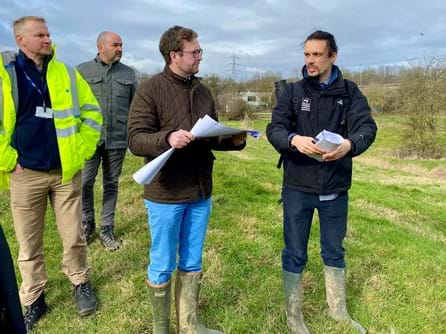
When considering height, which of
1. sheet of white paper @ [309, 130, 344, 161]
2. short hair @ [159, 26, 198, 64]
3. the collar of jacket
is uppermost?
short hair @ [159, 26, 198, 64]

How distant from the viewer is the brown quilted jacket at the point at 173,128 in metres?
3.05

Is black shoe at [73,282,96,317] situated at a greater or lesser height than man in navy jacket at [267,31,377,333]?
lesser

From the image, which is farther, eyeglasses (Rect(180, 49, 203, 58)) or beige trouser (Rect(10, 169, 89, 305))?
beige trouser (Rect(10, 169, 89, 305))

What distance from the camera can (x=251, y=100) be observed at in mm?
57500

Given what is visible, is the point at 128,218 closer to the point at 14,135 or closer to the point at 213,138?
the point at 14,135

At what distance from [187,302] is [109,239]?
88.7 inches

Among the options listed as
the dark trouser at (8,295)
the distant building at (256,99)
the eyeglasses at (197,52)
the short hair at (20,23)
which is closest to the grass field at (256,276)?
the dark trouser at (8,295)

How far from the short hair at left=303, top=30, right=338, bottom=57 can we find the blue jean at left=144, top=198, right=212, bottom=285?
1.55m

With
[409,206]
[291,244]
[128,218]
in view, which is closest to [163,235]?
[291,244]

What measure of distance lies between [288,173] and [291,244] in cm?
62

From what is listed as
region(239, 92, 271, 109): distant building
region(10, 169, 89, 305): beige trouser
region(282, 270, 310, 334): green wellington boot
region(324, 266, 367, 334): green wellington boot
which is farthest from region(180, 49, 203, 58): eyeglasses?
region(239, 92, 271, 109): distant building

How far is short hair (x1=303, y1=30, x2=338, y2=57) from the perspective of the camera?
10.9 feet

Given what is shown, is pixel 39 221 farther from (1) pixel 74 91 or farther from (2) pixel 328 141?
(2) pixel 328 141

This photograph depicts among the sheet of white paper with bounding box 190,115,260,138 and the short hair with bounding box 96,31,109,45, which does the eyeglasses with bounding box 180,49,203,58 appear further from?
the short hair with bounding box 96,31,109,45
